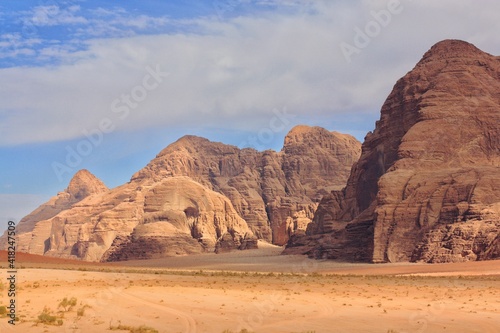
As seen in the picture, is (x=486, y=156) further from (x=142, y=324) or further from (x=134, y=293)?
(x=142, y=324)

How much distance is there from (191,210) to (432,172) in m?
72.9

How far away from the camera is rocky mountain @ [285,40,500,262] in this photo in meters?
61.1

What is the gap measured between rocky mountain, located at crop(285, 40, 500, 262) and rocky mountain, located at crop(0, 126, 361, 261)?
38.1 m

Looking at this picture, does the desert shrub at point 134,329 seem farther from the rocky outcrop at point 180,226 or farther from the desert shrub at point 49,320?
the rocky outcrop at point 180,226

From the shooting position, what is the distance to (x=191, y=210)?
136125mm

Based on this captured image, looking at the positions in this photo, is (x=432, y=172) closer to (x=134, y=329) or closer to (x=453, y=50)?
(x=453, y=50)

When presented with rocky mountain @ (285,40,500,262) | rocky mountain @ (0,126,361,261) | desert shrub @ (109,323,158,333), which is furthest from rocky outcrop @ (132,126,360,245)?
desert shrub @ (109,323,158,333)

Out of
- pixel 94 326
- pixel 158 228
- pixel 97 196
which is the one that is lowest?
pixel 94 326

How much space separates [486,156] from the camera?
239 feet

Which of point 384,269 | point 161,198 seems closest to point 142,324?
point 384,269

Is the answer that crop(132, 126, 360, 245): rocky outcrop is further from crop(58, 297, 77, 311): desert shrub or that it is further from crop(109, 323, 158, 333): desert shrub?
crop(109, 323, 158, 333): desert shrub

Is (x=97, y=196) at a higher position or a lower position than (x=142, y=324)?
higher

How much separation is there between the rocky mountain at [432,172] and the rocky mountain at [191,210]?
38122mm

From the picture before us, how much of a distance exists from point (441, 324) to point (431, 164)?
49735 millimetres
